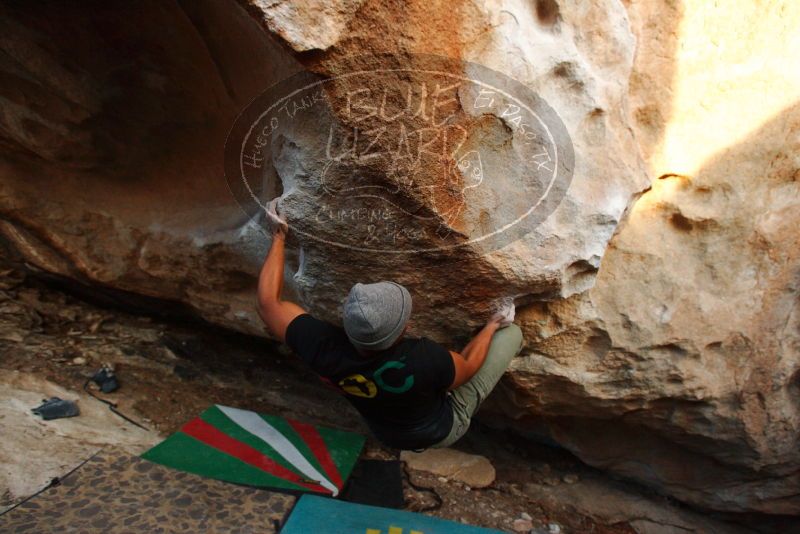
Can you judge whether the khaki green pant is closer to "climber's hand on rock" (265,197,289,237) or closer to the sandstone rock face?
the sandstone rock face

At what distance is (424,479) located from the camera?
2.30m

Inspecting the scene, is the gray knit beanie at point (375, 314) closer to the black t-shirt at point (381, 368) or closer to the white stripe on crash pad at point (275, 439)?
the black t-shirt at point (381, 368)

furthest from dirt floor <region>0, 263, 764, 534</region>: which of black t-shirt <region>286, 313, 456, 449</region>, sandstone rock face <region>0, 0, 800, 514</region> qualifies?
black t-shirt <region>286, 313, 456, 449</region>

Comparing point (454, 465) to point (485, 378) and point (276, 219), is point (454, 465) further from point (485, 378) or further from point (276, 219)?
point (276, 219)

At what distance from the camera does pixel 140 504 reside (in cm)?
173

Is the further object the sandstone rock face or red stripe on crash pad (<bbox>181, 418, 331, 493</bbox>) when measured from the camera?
red stripe on crash pad (<bbox>181, 418, 331, 493</bbox>)

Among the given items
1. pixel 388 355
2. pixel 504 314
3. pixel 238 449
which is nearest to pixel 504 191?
pixel 504 314

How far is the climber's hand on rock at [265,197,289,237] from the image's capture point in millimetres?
1545

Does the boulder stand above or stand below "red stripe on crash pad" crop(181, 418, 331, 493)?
above

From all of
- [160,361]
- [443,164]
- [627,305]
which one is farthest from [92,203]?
[627,305]

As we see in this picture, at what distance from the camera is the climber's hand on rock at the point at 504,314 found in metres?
1.69

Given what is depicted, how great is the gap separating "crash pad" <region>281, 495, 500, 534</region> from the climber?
32cm

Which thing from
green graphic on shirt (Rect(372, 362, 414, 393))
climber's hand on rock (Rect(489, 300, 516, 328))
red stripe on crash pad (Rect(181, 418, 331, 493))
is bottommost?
red stripe on crash pad (Rect(181, 418, 331, 493))

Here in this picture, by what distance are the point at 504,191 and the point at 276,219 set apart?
0.67 metres
